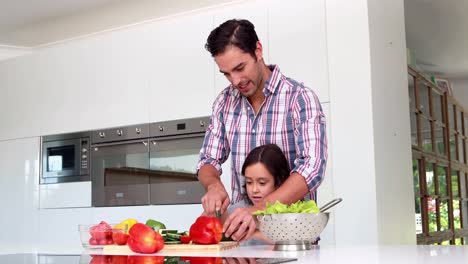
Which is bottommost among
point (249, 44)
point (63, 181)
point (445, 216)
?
point (445, 216)

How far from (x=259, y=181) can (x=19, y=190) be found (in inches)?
114

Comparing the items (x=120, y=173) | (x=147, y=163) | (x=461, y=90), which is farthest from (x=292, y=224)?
(x=461, y=90)

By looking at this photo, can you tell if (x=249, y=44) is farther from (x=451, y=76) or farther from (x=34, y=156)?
(x=451, y=76)

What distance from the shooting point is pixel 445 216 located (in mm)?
5629

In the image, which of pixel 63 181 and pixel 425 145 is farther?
pixel 425 145

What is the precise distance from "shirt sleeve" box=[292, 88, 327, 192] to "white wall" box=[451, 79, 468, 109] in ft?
20.2

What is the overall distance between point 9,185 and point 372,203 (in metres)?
2.71

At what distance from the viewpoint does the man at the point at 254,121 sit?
75.8 inches

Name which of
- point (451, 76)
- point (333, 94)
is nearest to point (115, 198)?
point (333, 94)

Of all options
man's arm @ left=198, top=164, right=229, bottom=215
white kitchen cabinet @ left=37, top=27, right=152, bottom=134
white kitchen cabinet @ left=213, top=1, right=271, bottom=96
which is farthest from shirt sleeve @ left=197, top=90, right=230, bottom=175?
white kitchen cabinet @ left=37, top=27, right=152, bottom=134

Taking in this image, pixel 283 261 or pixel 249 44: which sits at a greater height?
pixel 249 44

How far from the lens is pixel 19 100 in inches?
177

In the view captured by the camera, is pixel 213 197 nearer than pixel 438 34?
Yes

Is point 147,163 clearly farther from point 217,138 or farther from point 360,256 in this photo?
point 360,256
